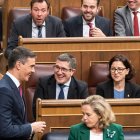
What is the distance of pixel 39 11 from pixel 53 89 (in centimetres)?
54

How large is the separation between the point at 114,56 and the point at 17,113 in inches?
25.5

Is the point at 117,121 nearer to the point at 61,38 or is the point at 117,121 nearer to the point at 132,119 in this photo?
the point at 132,119

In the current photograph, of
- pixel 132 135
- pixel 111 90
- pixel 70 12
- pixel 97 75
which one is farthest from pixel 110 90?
pixel 70 12

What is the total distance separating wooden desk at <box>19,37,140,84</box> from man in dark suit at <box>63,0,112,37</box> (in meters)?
0.26

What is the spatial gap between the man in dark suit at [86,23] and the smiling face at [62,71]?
1.85ft

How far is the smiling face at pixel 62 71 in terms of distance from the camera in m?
2.41

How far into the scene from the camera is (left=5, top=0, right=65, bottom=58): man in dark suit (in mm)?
2879

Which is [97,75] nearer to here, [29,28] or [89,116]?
[29,28]

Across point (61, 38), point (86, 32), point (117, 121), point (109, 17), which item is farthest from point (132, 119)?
point (109, 17)

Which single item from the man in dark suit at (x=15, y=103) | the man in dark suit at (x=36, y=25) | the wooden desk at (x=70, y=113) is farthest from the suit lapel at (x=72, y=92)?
the man in dark suit at (x=36, y=25)

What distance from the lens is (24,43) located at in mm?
2658

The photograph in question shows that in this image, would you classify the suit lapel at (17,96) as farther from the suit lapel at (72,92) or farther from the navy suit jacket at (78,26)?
the navy suit jacket at (78,26)

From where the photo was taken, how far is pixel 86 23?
3.01m

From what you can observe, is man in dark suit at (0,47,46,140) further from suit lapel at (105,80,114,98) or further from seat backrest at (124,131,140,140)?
suit lapel at (105,80,114,98)
